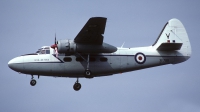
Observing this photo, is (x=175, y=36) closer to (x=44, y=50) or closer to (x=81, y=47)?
(x=81, y=47)

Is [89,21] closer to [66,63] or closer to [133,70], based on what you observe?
[66,63]

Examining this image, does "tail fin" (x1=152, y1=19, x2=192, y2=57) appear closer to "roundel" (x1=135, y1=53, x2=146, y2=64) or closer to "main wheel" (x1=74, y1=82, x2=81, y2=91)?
"roundel" (x1=135, y1=53, x2=146, y2=64)

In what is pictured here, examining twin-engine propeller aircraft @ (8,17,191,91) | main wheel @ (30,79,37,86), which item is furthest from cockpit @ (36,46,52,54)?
main wheel @ (30,79,37,86)

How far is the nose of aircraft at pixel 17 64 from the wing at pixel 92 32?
4.13 m

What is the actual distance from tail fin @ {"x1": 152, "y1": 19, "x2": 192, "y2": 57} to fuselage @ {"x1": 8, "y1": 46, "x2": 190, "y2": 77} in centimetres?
218

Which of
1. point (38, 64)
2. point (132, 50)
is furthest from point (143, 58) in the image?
point (38, 64)

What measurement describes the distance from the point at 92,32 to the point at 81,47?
1.41 meters

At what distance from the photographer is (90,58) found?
73.9 ft

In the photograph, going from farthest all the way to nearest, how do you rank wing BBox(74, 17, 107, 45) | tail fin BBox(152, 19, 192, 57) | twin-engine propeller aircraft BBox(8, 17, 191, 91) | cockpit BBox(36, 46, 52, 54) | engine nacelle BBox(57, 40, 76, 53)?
tail fin BBox(152, 19, 192, 57) < cockpit BBox(36, 46, 52, 54) < twin-engine propeller aircraft BBox(8, 17, 191, 91) < engine nacelle BBox(57, 40, 76, 53) < wing BBox(74, 17, 107, 45)

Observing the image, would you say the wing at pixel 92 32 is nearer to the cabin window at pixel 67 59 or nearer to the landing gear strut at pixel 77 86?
the cabin window at pixel 67 59

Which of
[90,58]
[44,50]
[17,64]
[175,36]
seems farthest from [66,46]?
[175,36]

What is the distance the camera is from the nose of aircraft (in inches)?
891

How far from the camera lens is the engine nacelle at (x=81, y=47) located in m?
21.5

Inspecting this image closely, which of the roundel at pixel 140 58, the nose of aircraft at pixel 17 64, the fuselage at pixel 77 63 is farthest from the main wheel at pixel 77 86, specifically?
the roundel at pixel 140 58
